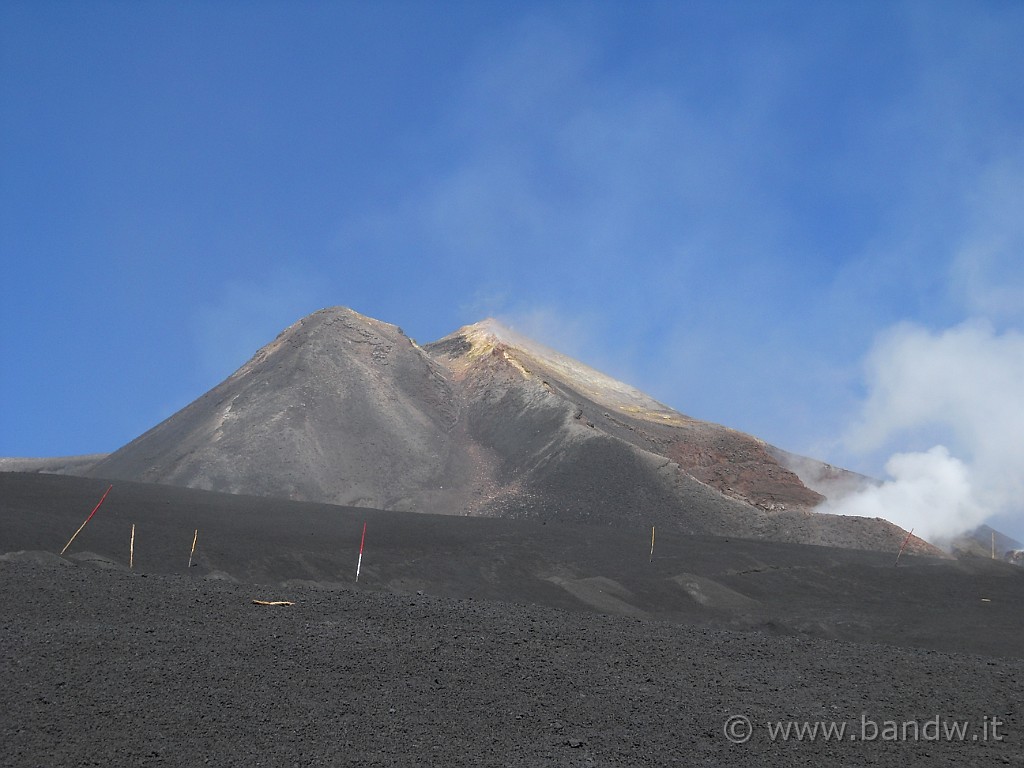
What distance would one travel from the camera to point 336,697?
1059 centimetres

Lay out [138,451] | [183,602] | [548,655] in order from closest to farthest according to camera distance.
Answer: [548,655] → [183,602] → [138,451]

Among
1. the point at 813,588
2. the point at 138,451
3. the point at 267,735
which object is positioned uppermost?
the point at 138,451

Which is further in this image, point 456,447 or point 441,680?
point 456,447

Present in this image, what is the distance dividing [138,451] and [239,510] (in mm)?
20758

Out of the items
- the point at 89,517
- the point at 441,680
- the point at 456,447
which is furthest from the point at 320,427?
the point at 441,680

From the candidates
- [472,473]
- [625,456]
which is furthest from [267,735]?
[472,473]

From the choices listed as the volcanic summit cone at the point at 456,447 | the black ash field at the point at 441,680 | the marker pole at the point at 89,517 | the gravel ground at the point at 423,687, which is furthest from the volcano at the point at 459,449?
the gravel ground at the point at 423,687

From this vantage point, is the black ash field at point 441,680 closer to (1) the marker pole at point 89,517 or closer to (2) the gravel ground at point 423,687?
(2) the gravel ground at point 423,687

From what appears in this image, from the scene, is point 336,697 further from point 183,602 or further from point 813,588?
point 813,588

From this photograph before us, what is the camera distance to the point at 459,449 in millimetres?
43594

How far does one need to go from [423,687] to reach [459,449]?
1281 inches

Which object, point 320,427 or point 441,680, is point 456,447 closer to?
point 320,427

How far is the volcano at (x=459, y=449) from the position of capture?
34906 millimetres

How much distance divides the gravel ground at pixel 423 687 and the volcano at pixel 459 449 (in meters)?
20.3
